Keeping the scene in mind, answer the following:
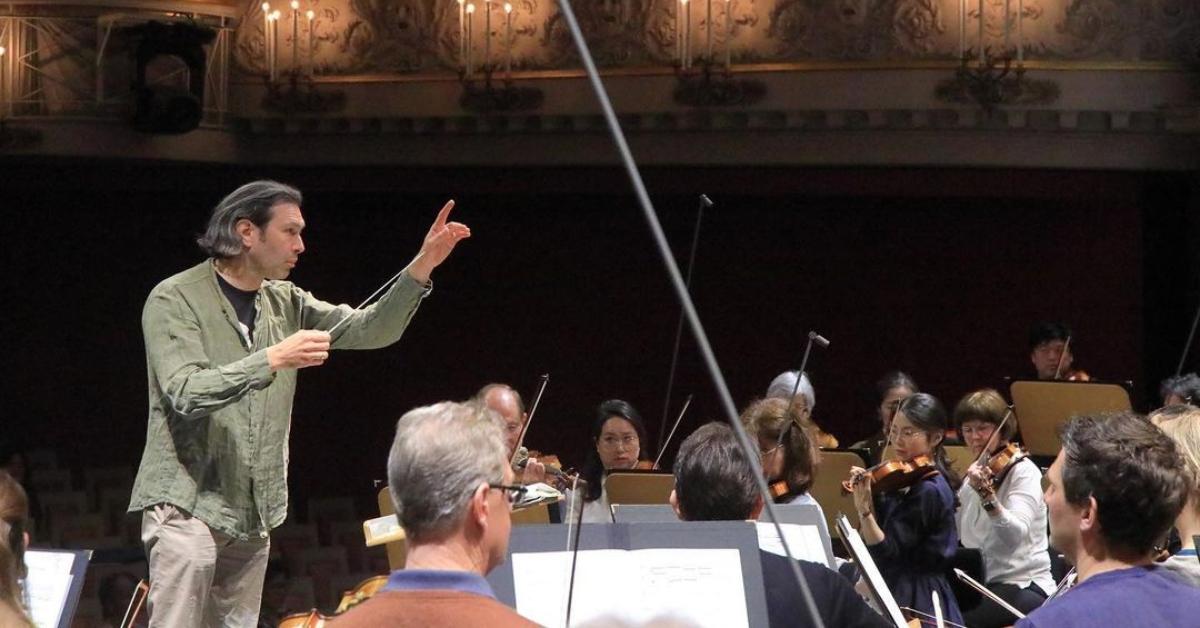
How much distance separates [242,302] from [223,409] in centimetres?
27

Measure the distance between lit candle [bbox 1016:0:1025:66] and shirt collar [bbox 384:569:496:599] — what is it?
23.9ft

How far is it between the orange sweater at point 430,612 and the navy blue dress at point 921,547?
3355mm

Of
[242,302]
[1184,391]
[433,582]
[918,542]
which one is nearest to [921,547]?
[918,542]

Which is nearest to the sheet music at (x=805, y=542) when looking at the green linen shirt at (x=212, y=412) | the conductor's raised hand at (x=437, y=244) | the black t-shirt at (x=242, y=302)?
the conductor's raised hand at (x=437, y=244)

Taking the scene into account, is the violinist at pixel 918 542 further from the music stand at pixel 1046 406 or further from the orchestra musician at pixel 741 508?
the orchestra musician at pixel 741 508

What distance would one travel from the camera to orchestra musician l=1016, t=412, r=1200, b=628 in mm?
2303

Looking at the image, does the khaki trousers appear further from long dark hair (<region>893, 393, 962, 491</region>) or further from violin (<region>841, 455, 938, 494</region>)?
long dark hair (<region>893, 393, 962, 491</region>)

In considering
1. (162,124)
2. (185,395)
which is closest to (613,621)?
(185,395)

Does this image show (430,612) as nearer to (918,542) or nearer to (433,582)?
(433,582)

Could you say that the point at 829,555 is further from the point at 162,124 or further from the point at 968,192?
the point at 162,124

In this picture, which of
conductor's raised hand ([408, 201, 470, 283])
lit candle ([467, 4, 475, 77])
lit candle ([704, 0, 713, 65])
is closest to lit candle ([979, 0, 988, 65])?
lit candle ([704, 0, 713, 65])

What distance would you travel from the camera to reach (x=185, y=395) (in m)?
3.31

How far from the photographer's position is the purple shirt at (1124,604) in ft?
7.36

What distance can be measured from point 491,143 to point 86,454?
3881 mm
